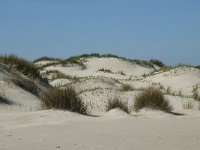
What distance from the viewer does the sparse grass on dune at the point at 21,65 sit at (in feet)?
54.3

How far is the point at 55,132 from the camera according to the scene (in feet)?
25.0

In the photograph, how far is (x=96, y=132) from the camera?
7.69m

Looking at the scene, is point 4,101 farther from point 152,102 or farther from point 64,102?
point 152,102

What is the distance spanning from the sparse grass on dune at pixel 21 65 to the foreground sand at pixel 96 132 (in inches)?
266

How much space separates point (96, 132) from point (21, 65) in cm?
957

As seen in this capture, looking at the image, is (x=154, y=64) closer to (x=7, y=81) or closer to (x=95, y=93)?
(x=95, y=93)

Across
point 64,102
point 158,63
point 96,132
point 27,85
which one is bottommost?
point 96,132

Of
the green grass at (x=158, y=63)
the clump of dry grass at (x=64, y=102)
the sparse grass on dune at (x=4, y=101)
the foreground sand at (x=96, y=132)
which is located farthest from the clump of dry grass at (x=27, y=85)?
the green grass at (x=158, y=63)

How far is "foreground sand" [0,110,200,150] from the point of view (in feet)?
21.4

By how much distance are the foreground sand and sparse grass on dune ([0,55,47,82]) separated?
22.2ft

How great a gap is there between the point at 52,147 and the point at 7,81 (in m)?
7.85

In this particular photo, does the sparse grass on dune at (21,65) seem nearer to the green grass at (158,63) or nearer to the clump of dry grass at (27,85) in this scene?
the clump of dry grass at (27,85)

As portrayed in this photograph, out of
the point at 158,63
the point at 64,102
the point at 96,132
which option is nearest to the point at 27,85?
the point at 64,102

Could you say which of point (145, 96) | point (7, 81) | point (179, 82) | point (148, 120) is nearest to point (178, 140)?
point (148, 120)
